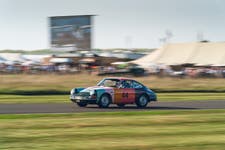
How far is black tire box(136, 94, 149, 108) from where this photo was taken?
78.1 feet

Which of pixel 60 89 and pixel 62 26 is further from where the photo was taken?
pixel 62 26

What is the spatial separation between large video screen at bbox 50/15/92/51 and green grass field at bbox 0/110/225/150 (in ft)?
165

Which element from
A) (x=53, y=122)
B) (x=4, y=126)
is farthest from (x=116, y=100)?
(x=4, y=126)

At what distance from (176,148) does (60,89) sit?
2548cm

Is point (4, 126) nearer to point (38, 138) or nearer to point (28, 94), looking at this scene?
point (38, 138)

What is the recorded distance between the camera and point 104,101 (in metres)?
22.7

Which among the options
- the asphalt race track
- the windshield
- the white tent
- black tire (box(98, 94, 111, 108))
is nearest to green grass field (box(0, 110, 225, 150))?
the asphalt race track

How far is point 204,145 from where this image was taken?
33.6 ft

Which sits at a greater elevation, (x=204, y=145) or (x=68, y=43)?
(x=68, y=43)

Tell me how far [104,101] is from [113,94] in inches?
23.4

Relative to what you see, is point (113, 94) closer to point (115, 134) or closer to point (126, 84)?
point (126, 84)

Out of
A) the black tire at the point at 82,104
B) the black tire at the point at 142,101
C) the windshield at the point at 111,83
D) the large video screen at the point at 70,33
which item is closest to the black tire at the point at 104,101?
the black tire at the point at 82,104

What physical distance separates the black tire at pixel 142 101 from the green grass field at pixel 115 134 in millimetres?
8642

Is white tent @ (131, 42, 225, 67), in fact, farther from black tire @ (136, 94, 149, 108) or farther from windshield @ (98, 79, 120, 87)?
windshield @ (98, 79, 120, 87)
